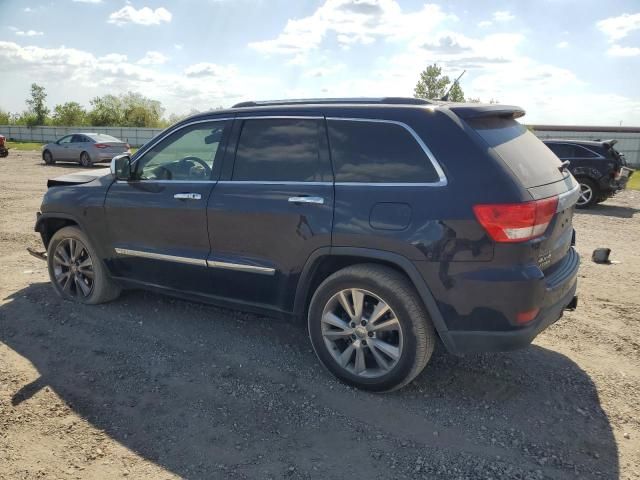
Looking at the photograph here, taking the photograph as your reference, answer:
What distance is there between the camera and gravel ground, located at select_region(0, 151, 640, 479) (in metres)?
2.97

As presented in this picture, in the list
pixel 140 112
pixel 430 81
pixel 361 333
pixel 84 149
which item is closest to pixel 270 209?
pixel 361 333

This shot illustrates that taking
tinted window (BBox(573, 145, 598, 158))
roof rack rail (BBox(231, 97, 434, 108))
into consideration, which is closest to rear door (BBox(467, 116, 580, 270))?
roof rack rail (BBox(231, 97, 434, 108))

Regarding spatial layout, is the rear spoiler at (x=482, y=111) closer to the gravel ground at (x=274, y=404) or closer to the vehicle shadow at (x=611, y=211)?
the gravel ground at (x=274, y=404)

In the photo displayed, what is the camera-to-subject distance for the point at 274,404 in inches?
140

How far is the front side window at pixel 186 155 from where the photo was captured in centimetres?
433

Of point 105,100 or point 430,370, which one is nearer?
point 430,370

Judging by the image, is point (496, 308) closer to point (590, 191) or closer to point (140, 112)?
point (590, 191)

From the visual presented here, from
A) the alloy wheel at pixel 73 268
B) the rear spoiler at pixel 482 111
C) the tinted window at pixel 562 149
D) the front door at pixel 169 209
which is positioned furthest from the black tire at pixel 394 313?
the tinted window at pixel 562 149

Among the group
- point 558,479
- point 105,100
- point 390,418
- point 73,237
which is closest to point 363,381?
point 390,418

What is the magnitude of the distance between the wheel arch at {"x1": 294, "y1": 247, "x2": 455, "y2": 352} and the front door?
910mm

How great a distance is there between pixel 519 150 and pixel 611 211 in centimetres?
1011

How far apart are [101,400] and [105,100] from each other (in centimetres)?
7571

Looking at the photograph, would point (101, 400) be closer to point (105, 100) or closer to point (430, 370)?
point (430, 370)

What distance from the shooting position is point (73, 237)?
5195 millimetres
